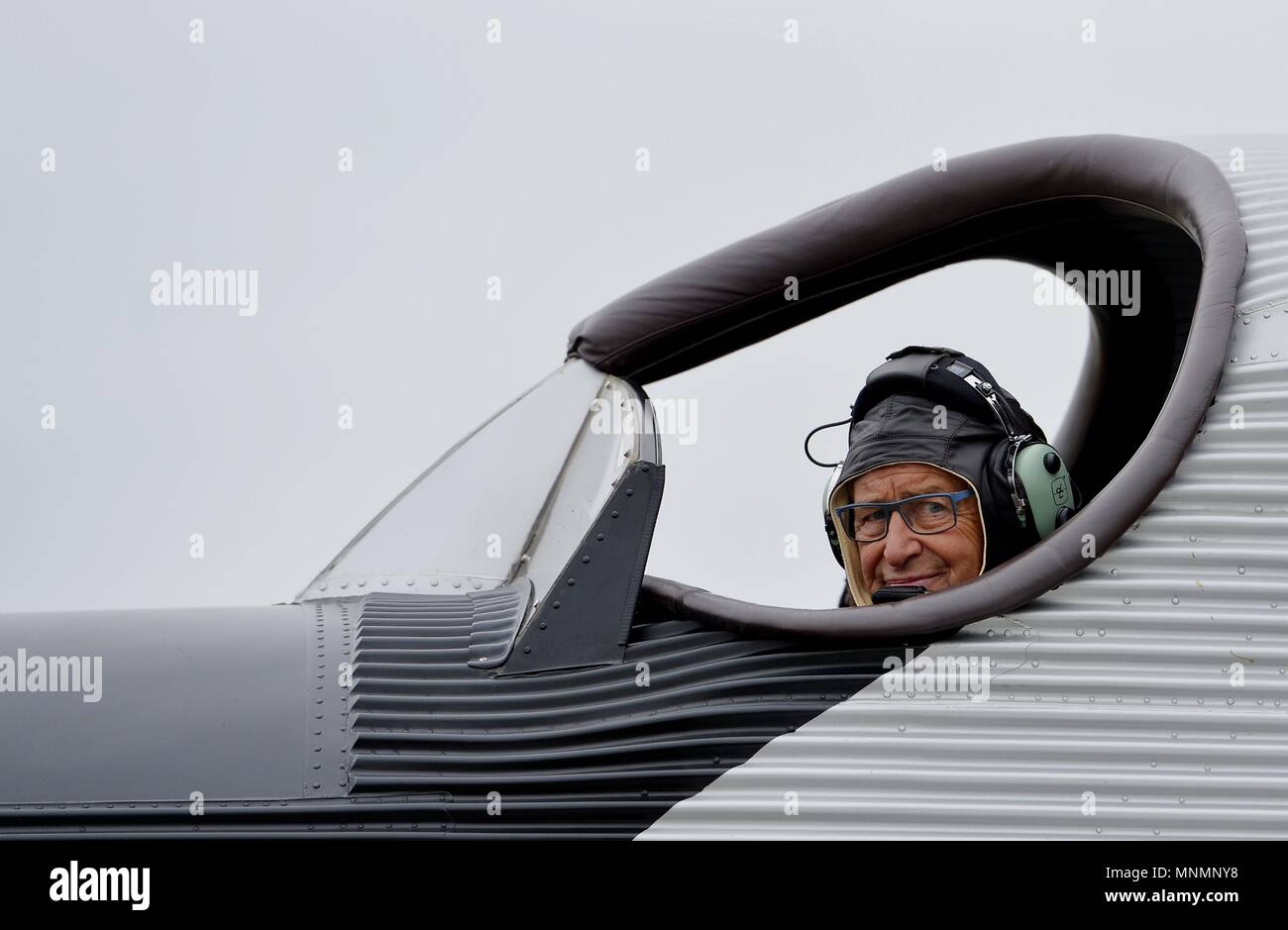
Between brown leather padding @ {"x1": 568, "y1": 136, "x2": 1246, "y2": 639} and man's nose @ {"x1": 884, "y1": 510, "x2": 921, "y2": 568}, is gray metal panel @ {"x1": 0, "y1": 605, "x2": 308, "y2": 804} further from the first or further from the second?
man's nose @ {"x1": 884, "y1": 510, "x2": 921, "y2": 568}

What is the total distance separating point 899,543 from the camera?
3.37m

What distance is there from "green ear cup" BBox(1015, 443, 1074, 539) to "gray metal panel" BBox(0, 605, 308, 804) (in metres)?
1.65

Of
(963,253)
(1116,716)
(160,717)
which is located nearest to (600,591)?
(160,717)

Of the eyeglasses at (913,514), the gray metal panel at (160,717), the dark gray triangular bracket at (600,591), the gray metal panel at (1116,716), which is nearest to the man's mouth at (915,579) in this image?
the eyeglasses at (913,514)

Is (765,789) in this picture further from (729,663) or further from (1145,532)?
(1145,532)

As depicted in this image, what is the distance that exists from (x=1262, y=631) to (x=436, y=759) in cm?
151

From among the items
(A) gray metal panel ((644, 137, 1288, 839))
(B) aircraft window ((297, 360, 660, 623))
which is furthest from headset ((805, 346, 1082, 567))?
(B) aircraft window ((297, 360, 660, 623))

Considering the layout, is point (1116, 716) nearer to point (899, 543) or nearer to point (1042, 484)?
point (1042, 484)

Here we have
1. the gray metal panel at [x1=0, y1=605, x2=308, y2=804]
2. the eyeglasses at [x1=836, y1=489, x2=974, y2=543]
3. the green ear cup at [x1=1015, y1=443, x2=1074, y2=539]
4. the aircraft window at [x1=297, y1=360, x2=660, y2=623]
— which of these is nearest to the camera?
the gray metal panel at [x1=0, y1=605, x2=308, y2=804]

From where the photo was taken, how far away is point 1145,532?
8.54 ft

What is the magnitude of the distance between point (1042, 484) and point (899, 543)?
15.0 inches

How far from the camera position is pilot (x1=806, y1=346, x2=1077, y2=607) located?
322 cm
